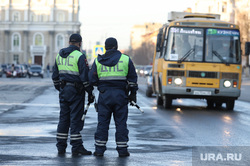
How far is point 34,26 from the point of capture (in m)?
126

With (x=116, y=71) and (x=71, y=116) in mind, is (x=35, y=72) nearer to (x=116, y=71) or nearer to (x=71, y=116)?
(x=71, y=116)

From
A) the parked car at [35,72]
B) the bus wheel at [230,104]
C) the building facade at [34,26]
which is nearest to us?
the bus wheel at [230,104]

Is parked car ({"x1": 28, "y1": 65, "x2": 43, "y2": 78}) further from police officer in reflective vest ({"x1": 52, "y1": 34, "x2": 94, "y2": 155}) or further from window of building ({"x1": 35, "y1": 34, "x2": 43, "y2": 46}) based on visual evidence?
police officer in reflective vest ({"x1": 52, "y1": 34, "x2": 94, "y2": 155})

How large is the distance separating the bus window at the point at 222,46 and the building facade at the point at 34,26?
10679 centimetres

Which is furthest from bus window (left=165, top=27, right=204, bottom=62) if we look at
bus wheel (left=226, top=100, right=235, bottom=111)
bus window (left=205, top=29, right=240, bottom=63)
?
bus wheel (left=226, top=100, right=235, bottom=111)

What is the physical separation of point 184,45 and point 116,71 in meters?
11.0

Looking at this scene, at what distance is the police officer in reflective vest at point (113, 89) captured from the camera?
350 inches

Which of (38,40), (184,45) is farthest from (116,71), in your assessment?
(38,40)

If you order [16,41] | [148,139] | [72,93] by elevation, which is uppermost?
[72,93]

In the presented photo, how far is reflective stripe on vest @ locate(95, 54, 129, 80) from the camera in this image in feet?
29.7

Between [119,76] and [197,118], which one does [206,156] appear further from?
[197,118]

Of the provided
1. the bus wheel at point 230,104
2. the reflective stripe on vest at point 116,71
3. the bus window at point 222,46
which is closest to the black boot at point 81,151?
the reflective stripe on vest at point 116,71

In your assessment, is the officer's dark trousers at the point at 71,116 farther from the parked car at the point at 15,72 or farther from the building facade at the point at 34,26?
the building facade at the point at 34,26

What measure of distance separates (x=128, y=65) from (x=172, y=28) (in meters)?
11.1
